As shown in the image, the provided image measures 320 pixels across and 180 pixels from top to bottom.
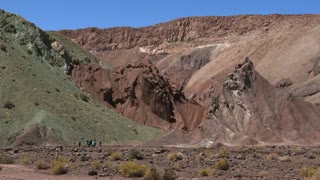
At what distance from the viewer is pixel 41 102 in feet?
190

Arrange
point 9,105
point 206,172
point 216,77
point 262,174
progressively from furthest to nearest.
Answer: point 216,77 → point 9,105 → point 206,172 → point 262,174

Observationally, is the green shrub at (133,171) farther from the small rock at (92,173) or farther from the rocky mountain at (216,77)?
the rocky mountain at (216,77)

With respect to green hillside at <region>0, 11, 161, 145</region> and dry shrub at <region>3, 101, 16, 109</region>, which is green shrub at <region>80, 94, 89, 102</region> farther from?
dry shrub at <region>3, 101, 16, 109</region>

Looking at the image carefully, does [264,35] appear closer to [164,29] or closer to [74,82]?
[164,29]

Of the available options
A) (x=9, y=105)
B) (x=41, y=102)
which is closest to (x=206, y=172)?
(x=9, y=105)

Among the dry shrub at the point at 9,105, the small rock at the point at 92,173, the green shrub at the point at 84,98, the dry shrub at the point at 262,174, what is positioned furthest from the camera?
the green shrub at the point at 84,98

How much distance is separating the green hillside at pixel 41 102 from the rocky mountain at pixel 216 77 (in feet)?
19.0

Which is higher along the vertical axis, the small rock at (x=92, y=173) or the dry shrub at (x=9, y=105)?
the dry shrub at (x=9, y=105)

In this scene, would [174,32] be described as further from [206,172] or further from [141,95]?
[206,172]

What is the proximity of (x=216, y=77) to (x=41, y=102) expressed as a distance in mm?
73746

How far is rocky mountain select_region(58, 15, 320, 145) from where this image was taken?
65.2 metres

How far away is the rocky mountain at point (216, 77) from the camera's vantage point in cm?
6525

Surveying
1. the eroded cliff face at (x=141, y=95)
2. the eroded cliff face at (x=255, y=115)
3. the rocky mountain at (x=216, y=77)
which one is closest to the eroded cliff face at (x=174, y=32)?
the rocky mountain at (x=216, y=77)

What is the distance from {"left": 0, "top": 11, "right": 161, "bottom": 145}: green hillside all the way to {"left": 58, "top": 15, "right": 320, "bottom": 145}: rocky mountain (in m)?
5.79
